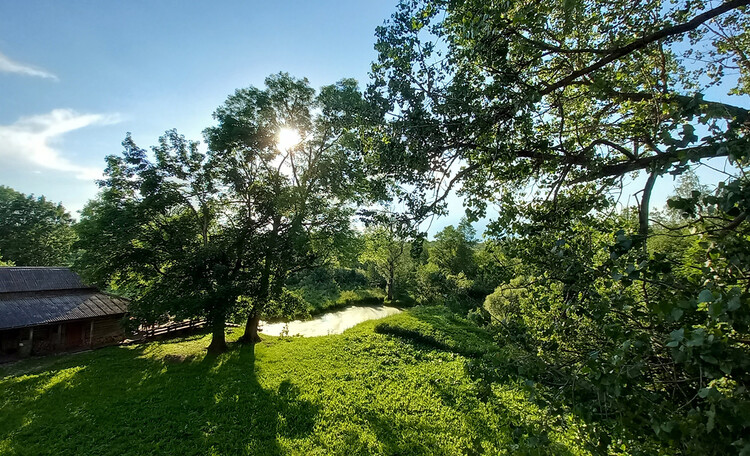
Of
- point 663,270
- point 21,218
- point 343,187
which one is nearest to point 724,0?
point 663,270

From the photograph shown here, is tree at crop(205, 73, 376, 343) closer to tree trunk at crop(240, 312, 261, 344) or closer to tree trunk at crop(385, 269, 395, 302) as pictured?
tree trunk at crop(240, 312, 261, 344)

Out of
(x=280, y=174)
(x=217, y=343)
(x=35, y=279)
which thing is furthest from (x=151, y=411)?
(x=35, y=279)

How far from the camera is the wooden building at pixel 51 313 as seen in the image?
14.6m

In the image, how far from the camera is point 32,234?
33.8 meters

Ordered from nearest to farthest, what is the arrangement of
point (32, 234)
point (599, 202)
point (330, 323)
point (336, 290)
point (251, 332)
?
1. point (599, 202)
2. point (251, 332)
3. point (330, 323)
4. point (336, 290)
5. point (32, 234)

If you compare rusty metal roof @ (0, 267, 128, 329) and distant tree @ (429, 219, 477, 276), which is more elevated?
distant tree @ (429, 219, 477, 276)

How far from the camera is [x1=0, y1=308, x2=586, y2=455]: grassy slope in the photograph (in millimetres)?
6867

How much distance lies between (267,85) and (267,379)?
39.4 feet

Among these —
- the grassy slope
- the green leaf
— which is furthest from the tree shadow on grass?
the green leaf

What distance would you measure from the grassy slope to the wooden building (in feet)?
5.91

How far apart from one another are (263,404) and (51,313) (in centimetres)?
1438

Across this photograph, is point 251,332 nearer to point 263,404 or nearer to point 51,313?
point 263,404

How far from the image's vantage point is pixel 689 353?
1059mm

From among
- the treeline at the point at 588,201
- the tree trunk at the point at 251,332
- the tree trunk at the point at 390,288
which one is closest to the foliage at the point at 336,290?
the tree trunk at the point at 390,288
